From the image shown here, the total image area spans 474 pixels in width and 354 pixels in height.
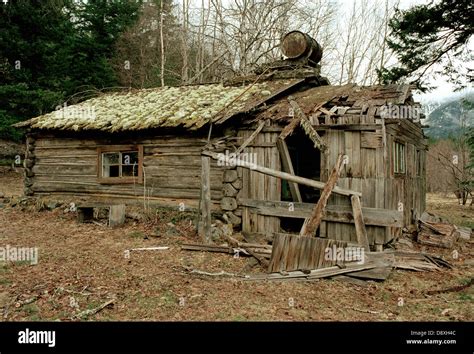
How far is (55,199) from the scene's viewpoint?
1456 cm

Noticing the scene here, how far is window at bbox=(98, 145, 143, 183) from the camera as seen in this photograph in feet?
42.7

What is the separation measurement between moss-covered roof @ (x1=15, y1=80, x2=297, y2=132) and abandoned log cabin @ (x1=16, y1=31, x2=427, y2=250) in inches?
2.3

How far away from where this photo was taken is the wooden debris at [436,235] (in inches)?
415

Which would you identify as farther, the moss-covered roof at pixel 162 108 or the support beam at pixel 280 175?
the moss-covered roof at pixel 162 108

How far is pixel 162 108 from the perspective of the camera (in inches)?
514

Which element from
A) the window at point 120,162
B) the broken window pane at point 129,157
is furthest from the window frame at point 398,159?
the broken window pane at point 129,157

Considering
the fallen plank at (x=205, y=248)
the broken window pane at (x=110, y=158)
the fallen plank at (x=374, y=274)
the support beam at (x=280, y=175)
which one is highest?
the broken window pane at (x=110, y=158)

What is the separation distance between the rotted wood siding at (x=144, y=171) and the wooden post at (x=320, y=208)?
3.60 meters

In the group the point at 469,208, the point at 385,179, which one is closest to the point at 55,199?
the point at 385,179

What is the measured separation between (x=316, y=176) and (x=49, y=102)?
603 inches

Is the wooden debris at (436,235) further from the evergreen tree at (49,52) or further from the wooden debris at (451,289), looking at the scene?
the evergreen tree at (49,52)

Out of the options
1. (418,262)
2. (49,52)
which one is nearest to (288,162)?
(418,262)

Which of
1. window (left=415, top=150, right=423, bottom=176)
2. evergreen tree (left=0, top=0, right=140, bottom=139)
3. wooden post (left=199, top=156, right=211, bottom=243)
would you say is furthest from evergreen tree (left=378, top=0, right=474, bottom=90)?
evergreen tree (left=0, top=0, right=140, bottom=139)

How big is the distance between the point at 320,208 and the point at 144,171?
Answer: 261 inches
